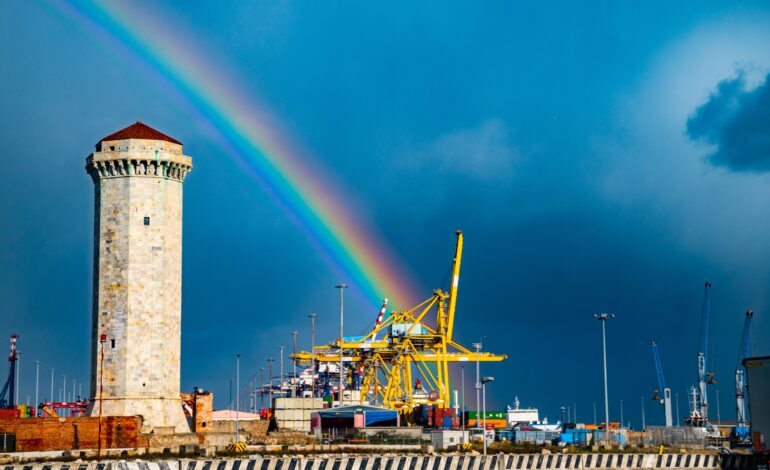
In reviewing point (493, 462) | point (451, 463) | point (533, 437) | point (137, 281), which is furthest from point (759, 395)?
point (137, 281)

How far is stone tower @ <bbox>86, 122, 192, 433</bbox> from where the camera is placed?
87.4m

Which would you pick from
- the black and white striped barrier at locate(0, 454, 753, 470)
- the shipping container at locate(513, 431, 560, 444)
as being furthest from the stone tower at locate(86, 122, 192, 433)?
the shipping container at locate(513, 431, 560, 444)

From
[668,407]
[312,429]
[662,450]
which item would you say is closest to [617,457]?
[662,450]

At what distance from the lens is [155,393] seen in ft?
289

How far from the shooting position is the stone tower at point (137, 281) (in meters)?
87.4

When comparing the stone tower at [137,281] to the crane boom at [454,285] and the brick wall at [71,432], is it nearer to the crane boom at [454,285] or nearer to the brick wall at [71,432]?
the brick wall at [71,432]

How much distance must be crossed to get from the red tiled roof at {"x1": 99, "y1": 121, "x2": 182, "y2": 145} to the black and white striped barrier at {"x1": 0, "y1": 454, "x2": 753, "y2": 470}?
3248cm

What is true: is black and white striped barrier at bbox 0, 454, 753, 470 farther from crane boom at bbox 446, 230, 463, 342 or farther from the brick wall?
crane boom at bbox 446, 230, 463, 342

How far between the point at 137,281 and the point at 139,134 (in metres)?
11.8

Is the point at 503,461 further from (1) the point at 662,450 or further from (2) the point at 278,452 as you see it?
(1) the point at 662,450

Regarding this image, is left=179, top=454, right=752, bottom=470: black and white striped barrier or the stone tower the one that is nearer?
left=179, top=454, right=752, bottom=470: black and white striped barrier

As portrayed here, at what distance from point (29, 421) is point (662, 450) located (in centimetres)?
4769

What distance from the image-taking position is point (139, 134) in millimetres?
91188

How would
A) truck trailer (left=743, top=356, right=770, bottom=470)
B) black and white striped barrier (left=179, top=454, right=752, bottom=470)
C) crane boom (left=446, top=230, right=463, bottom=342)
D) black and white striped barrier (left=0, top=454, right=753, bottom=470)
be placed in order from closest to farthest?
black and white striped barrier (left=0, top=454, right=753, bottom=470)
black and white striped barrier (left=179, top=454, right=752, bottom=470)
truck trailer (left=743, top=356, right=770, bottom=470)
crane boom (left=446, top=230, right=463, bottom=342)
